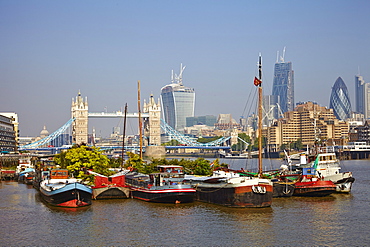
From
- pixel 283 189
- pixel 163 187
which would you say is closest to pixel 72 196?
pixel 163 187

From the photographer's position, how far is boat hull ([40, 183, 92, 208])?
44.1 meters

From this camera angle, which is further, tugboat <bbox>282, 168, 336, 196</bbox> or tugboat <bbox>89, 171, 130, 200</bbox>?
tugboat <bbox>282, 168, 336, 196</bbox>

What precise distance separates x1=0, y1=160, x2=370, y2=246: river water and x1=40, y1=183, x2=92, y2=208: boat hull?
73 cm

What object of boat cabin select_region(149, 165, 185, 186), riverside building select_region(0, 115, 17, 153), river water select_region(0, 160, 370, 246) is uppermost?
riverside building select_region(0, 115, 17, 153)

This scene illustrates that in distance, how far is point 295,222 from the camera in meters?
38.7

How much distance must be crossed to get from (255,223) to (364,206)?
43.2 feet

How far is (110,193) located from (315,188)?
17.8m

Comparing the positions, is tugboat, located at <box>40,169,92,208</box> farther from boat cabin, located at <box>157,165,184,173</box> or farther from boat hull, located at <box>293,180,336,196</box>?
boat hull, located at <box>293,180,336,196</box>

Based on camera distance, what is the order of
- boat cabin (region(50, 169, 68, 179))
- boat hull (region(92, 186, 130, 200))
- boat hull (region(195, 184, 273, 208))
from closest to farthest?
1. boat hull (region(195, 184, 273, 208))
2. boat hull (region(92, 186, 130, 200))
3. boat cabin (region(50, 169, 68, 179))

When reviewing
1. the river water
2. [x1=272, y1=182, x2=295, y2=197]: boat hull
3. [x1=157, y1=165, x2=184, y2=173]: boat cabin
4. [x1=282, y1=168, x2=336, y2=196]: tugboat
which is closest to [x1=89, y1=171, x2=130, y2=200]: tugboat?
the river water

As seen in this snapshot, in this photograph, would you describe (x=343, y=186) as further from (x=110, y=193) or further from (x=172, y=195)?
(x=110, y=193)

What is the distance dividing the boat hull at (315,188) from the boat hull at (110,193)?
14896 millimetres

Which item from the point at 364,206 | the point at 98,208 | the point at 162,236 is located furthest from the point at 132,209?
the point at 364,206

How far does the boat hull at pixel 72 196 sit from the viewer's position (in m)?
44.1
